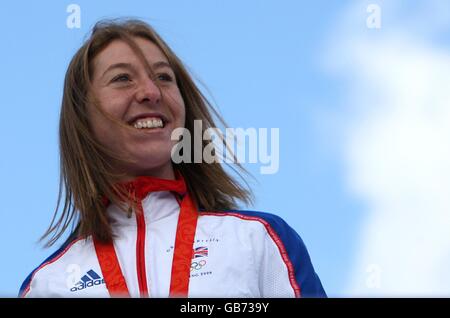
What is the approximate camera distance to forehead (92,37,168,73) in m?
4.32

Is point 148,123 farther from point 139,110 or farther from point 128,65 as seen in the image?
point 128,65

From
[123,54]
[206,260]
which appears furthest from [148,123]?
[206,260]

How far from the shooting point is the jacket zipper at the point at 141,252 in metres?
3.62

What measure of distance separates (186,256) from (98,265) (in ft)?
1.26

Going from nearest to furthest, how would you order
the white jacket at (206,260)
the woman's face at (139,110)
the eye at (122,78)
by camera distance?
the white jacket at (206,260) → the woman's face at (139,110) → the eye at (122,78)

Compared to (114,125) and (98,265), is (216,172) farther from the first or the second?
(98,265)

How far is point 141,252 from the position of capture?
3746 mm

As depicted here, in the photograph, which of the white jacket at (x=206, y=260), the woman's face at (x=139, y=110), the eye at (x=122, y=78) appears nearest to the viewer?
A: the white jacket at (x=206, y=260)

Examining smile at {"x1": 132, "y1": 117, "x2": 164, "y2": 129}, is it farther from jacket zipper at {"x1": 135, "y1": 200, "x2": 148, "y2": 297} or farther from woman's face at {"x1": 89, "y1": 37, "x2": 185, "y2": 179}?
jacket zipper at {"x1": 135, "y1": 200, "x2": 148, "y2": 297}

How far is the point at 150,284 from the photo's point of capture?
11.9ft

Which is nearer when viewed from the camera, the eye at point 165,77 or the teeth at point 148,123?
the teeth at point 148,123

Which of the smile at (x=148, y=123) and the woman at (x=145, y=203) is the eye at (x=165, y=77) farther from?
the smile at (x=148, y=123)

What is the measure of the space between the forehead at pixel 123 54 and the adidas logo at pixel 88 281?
3.60ft

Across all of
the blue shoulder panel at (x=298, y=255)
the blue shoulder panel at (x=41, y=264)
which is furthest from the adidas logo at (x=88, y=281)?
the blue shoulder panel at (x=298, y=255)
